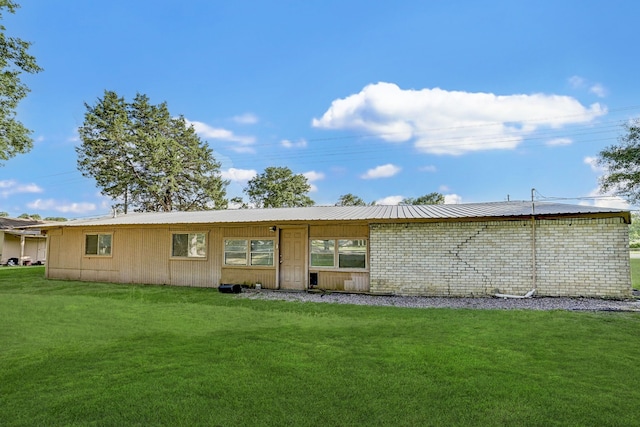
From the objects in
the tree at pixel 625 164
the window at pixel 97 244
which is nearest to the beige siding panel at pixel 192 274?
the window at pixel 97 244

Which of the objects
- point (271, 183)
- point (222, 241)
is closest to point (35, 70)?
point (222, 241)

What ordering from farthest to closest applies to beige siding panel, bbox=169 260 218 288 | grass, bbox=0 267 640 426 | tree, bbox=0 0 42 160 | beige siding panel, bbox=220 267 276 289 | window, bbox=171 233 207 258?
tree, bbox=0 0 42 160 → window, bbox=171 233 207 258 → beige siding panel, bbox=169 260 218 288 → beige siding panel, bbox=220 267 276 289 → grass, bbox=0 267 640 426

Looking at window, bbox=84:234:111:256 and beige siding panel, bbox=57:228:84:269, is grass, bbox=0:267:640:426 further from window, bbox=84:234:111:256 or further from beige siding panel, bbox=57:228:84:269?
beige siding panel, bbox=57:228:84:269

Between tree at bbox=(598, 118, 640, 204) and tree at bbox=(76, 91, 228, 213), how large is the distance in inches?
1099

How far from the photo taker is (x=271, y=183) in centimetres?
3597

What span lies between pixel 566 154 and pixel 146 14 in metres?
20.8

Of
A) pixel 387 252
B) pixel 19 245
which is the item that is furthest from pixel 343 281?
pixel 19 245

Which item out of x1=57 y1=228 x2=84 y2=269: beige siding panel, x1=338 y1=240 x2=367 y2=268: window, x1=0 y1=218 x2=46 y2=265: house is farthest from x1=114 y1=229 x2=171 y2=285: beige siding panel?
x1=0 y1=218 x2=46 y2=265: house

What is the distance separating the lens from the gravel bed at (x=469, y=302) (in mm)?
7719

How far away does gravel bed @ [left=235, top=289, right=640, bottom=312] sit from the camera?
25.3 feet

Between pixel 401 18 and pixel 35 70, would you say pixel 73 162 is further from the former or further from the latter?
pixel 401 18


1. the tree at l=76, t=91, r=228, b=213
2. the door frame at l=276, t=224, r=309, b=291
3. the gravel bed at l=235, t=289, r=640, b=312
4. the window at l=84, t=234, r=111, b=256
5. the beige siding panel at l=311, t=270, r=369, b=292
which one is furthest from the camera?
the tree at l=76, t=91, r=228, b=213

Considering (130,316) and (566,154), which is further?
(566,154)

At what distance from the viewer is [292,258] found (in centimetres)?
1114
